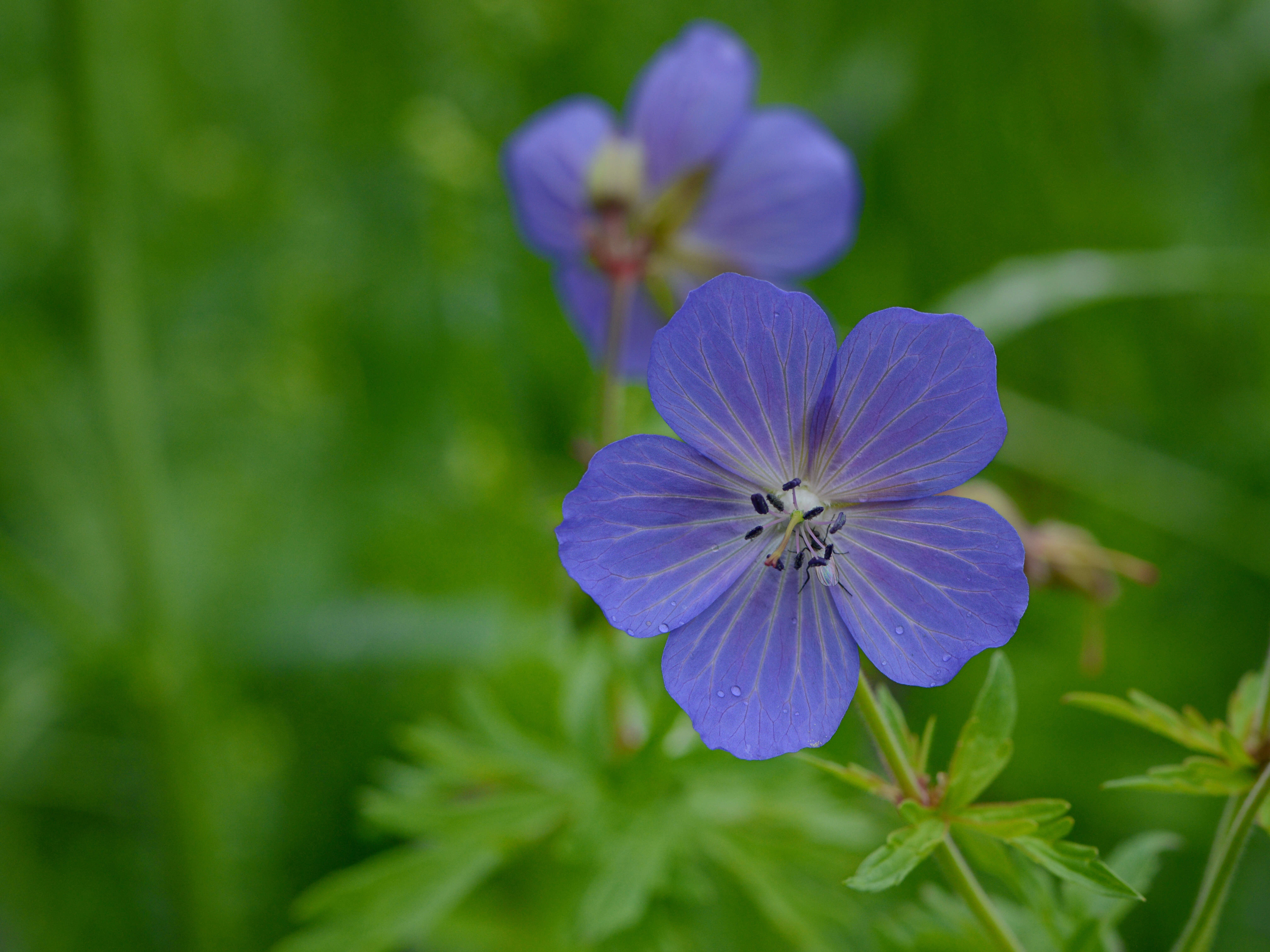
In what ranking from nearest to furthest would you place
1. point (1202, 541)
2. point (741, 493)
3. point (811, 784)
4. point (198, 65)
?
point (741, 493)
point (811, 784)
point (1202, 541)
point (198, 65)

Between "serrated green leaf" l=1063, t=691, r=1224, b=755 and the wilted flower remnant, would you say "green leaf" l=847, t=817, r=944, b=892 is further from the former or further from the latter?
the wilted flower remnant

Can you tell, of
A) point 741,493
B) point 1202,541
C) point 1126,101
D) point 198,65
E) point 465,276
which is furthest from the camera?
point 198,65

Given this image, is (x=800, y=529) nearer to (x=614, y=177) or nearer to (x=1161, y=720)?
(x=1161, y=720)

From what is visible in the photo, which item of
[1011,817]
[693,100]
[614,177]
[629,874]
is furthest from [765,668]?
[693,100]

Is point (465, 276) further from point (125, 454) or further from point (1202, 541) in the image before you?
point (1202, 541)

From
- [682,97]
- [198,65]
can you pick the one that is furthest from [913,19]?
[198,65]

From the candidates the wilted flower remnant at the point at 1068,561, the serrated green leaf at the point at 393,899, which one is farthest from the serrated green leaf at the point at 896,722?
the serrated green leaf at the point at 393,899
